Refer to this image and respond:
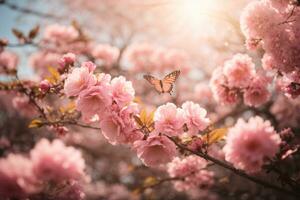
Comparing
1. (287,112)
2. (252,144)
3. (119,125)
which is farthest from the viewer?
(287,112)

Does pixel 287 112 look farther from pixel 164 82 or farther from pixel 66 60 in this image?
pixel 66 60

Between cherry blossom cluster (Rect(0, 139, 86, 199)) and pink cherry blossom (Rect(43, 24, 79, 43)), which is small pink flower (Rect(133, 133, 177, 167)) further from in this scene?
pink cherry blossom (Rect(43, 24, 79, 43))

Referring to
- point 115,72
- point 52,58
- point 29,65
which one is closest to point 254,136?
point 115,72

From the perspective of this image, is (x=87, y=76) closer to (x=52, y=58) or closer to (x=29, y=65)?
(x=52, y=58)

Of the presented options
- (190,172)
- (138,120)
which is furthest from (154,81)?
(190,172)

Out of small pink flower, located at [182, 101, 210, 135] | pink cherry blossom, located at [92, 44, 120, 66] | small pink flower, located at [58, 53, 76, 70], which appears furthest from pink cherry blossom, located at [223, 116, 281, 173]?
pink cherry blossom, located at [92, 44, 120, 66]

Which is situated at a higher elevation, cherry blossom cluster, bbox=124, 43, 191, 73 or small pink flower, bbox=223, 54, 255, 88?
cherry blossom cluster, bbox=124, 43, 191, 73

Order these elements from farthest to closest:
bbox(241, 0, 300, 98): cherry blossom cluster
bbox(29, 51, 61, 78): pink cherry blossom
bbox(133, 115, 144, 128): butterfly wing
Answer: bbox(29, 51, 61, 78): pink cherry blossom < bbox(241, 0, 300, 98): cherry blossom cluster < bbox(133, 115, 144, 128): butterfly wing
